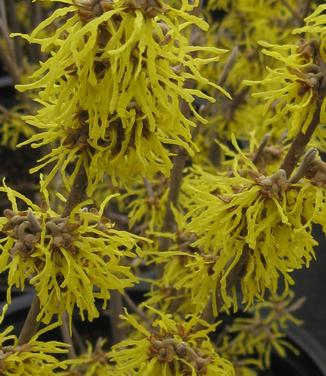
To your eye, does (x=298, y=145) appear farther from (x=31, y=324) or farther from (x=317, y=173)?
(x=31, y=324)

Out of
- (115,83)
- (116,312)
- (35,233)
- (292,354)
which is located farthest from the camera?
(292,354)

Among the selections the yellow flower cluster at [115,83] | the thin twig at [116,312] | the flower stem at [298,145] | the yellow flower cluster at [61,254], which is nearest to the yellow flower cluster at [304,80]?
the flower stem at [298,145]

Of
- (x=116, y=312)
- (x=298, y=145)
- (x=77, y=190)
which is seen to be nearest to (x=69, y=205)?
(x=77, y=190)

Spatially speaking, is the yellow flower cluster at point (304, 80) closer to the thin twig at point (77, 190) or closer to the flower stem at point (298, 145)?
the flower stem at point (298, 145)

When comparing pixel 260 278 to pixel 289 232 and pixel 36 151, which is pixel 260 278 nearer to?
pixel 289 232

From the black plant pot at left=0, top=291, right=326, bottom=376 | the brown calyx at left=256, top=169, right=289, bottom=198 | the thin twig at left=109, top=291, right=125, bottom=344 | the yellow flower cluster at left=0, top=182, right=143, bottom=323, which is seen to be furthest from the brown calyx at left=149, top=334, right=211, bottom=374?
the black plant pot at left=0, top=291, right=326, bottom=376

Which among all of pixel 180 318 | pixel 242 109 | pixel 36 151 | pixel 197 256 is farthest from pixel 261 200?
pixel 36 151
